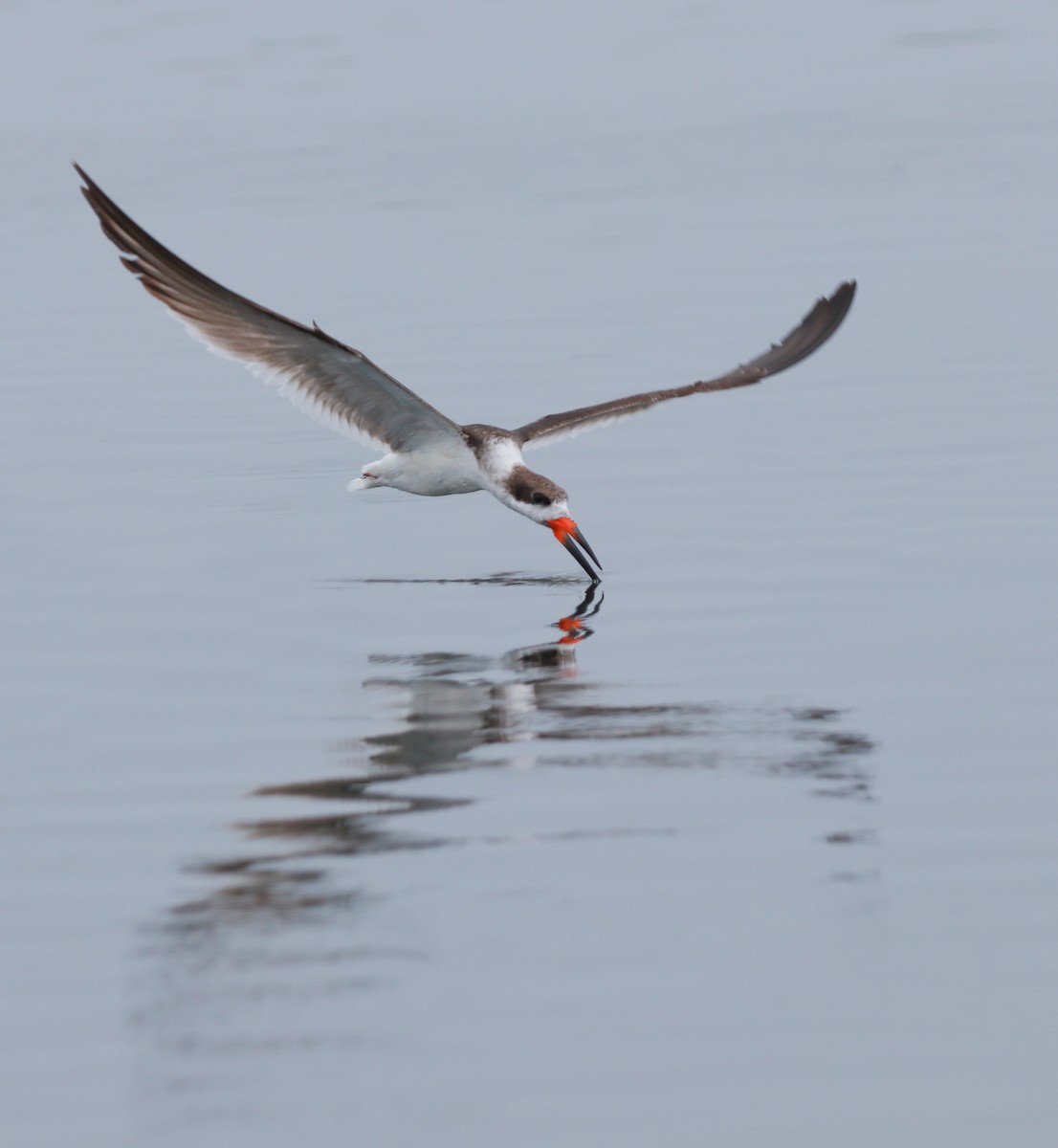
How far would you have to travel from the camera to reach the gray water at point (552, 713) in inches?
229

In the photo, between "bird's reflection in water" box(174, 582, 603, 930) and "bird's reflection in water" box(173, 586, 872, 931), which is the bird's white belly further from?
"bird's reflection in water" box(173, 586, 872, 931)

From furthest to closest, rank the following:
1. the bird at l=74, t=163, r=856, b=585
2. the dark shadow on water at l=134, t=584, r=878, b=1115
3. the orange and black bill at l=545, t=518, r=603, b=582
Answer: the orange and black bill at l=545, t=518, r=603, b=582
the bird at l=74, t=163, r=856, b=585
the dark shadow on water at l=134, t=584, r=878, b=1115

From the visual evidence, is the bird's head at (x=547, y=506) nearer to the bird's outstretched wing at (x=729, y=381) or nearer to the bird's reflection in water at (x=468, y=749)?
the bird's outstretched wing at (x=729, y=381)

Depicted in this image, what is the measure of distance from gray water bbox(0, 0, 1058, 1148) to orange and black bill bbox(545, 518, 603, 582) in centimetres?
16

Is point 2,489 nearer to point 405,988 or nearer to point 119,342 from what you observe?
point 119,342

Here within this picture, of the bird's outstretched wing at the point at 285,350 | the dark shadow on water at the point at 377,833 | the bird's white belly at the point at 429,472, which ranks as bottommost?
the dark shadow on water at the point at 377,833

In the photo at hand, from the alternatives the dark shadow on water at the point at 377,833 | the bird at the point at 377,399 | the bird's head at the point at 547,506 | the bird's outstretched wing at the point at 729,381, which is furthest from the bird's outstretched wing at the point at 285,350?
Result: the dark shadow on water at the point at 377,833

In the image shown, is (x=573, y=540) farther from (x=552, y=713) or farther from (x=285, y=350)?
(x=552, y=713)

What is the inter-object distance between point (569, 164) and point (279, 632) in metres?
20.8

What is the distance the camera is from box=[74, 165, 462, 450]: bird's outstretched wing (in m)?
11.0

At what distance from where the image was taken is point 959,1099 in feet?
18.2

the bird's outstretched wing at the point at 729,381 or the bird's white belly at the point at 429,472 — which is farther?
the bird's outstretched wing at the point at 729,381

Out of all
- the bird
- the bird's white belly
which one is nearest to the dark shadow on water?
the bird

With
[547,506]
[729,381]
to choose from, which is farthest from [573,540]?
[729,381]
